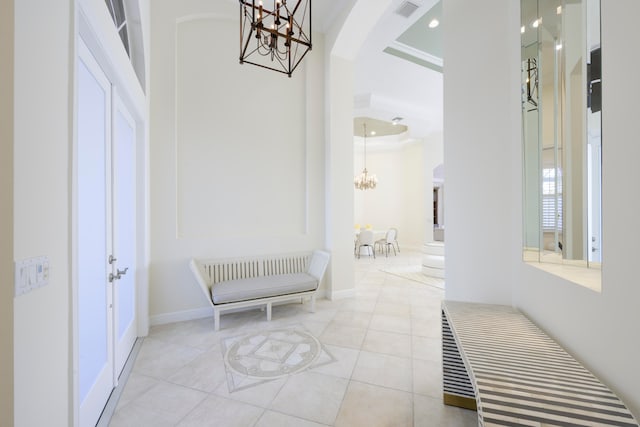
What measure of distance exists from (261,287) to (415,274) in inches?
155

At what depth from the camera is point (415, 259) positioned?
312 inches

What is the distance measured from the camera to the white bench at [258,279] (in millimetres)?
3133

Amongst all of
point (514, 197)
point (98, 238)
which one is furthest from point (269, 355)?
point (514, 197)

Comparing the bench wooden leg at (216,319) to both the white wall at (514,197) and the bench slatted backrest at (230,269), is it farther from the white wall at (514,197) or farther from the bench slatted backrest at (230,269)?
the white wall at (514,197)

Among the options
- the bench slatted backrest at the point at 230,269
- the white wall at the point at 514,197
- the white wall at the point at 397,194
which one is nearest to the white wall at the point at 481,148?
the white wall at the point at 514,197

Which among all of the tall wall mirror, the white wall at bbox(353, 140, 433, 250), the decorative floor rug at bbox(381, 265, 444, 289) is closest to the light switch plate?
the tall wall mirror

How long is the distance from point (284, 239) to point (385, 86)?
4.38 m

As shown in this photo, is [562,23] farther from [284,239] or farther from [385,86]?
[385,86]

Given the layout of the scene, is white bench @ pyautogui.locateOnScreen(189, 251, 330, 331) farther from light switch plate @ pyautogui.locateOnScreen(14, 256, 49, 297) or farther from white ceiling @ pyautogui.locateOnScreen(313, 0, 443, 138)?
white ceiling @ pyautogui.locateOnScreen(313, 0, 443, 138)

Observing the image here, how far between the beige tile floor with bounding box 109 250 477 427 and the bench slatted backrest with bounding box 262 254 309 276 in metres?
0.64

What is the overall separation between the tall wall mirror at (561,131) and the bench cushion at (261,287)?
2488 millimetres

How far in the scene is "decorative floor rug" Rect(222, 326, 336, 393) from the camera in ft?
7.47

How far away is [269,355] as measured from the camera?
2609 millimetres

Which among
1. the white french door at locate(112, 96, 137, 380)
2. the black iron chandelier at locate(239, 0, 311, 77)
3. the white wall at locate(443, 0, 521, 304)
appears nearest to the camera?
the white wall at locate(443, 0, 521, 304)
